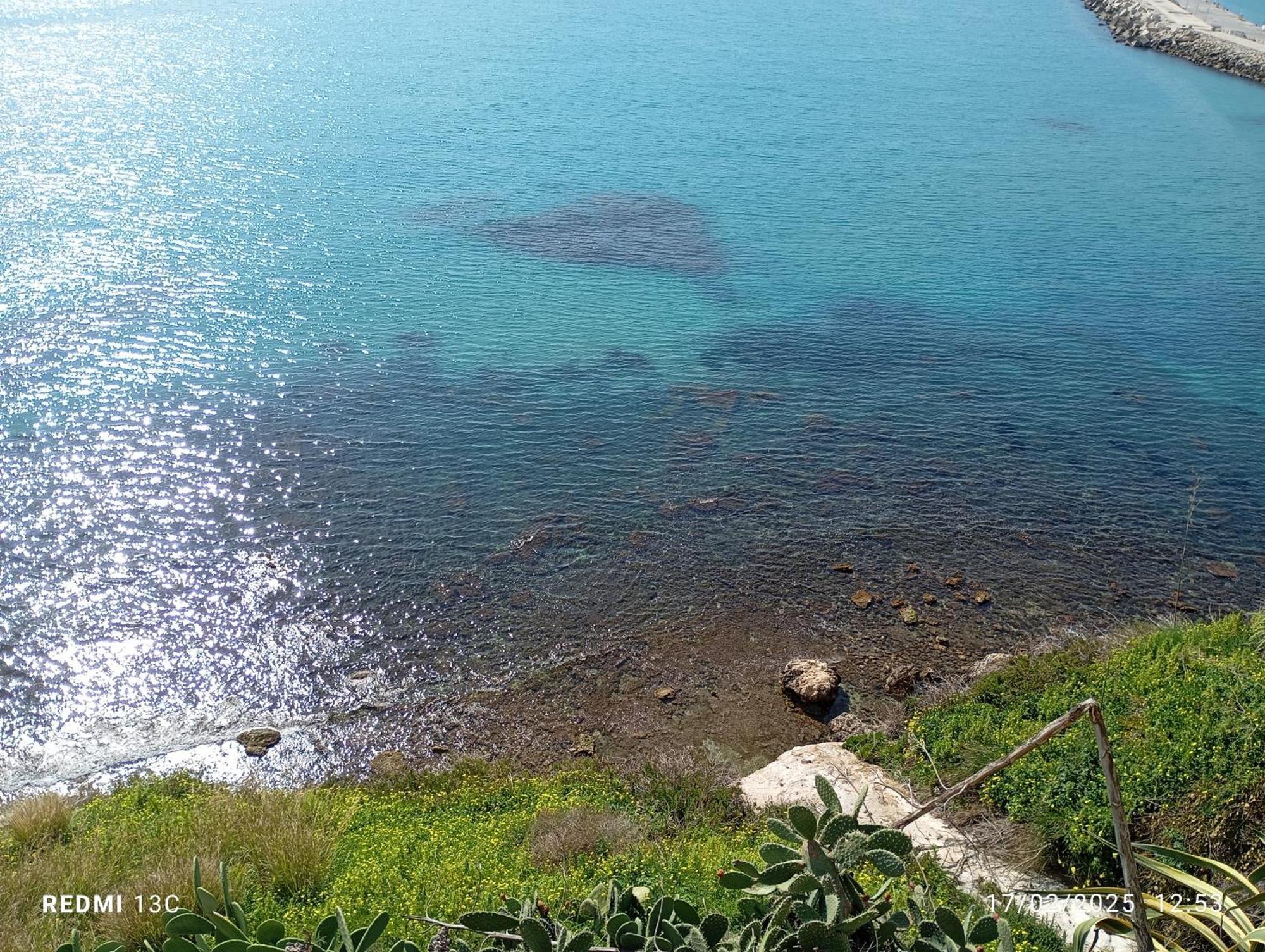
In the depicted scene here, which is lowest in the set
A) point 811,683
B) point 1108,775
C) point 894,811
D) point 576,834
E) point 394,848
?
point 811,683

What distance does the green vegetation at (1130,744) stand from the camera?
35.4 ft

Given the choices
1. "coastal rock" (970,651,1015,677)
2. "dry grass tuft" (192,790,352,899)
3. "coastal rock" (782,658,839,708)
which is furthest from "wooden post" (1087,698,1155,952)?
"coastal rock" (970,651,1015,677)

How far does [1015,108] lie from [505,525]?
134 ft

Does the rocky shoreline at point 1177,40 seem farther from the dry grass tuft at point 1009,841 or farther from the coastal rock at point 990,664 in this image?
the dry grass tuft at point 1009,841

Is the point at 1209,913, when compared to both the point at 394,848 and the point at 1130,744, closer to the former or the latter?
the point at 1130,744

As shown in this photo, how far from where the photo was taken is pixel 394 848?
10672mm

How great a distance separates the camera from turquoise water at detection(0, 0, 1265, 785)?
1714cm

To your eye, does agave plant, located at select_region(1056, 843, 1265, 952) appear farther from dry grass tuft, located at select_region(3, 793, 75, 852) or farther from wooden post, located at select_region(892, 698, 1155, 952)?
dry grass tuft, located at select_region(3, 793, 75, 852)

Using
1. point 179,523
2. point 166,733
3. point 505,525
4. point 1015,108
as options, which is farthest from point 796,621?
point 1015,108

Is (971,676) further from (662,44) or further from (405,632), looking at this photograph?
(662,44)

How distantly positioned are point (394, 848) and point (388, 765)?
3514 mm

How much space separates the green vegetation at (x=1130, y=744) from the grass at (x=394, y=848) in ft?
7.07

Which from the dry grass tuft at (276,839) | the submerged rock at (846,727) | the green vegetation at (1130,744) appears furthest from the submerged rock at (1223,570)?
the dry grass tuft at (276,839)

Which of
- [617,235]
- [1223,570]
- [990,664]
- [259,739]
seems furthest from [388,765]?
[617,235]
